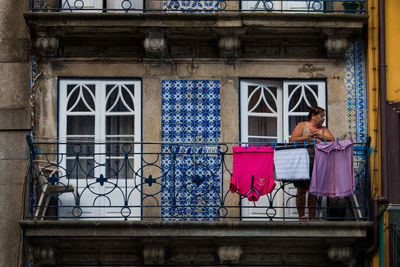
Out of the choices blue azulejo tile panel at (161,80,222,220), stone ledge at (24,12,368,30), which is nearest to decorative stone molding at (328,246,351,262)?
blue azulejo tile panel at (161,80,222,220)

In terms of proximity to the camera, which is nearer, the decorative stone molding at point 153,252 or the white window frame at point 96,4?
the decorative stone molding at point 153,252

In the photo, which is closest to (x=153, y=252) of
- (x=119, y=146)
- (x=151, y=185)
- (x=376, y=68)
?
(x=151, y=185)

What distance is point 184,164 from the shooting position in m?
14.9

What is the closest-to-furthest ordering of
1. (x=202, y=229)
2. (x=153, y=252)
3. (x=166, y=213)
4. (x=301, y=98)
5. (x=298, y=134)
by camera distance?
1. (x=202, y=229)
2. (x=153, y=252)
3. (x=298, y=134)
4. (x=166, y=213)
5. (x=301, y=98)

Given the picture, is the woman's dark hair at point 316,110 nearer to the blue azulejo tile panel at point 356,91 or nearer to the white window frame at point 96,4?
the blue azulejo tile panel at point 356,91

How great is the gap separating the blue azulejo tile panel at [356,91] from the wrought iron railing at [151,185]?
28 cm

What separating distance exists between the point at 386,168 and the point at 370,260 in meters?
1.26

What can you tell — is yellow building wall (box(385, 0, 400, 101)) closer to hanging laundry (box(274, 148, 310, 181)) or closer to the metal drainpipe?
the metal drainpipe

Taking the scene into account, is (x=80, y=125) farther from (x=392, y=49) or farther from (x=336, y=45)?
(x=392, y=49)

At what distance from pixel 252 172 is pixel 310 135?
0.96 meters

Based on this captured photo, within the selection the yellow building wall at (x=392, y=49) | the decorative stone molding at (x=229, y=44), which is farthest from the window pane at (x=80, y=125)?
the yellow building wall at (x=392, y=49)

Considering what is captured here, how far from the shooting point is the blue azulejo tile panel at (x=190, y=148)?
1473cm

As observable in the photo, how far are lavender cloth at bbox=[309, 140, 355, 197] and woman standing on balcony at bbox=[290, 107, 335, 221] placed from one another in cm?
24

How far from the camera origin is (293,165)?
46.4ft
